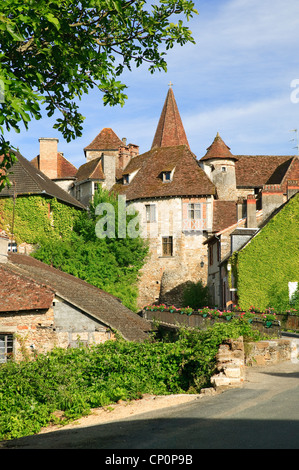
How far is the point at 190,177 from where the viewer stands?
4828cm

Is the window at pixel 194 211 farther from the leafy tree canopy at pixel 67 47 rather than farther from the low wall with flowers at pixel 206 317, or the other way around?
the leafy tree canopy at pixel 67 47

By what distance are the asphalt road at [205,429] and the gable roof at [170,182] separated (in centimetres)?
3768

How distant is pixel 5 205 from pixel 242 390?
3663 centimetres

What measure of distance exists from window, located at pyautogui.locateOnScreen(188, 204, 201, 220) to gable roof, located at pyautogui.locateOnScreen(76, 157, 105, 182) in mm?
9914

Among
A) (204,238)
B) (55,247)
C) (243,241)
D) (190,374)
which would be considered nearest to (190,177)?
(204,238)

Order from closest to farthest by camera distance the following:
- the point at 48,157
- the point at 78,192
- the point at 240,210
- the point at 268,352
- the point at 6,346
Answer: the point at 268,352 → the point at 6,346 → the point at 240,210 → the point at 78,192 → the point at 48,157

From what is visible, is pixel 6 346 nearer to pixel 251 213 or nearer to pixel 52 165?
pixel 251 213

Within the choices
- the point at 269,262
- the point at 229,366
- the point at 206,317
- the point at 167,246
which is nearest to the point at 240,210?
the point at 269,262

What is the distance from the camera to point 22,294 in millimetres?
21828

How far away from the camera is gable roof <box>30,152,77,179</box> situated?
56.6 meters

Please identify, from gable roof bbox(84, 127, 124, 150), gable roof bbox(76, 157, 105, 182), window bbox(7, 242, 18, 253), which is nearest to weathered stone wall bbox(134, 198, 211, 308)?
gable roof bbox(76, 157, 105, 182)

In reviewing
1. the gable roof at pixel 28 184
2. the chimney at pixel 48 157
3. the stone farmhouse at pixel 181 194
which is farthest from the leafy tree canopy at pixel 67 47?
the chimney at pixel 48 157

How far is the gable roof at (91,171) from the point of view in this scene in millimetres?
52531

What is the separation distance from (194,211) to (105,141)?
60.0ft
